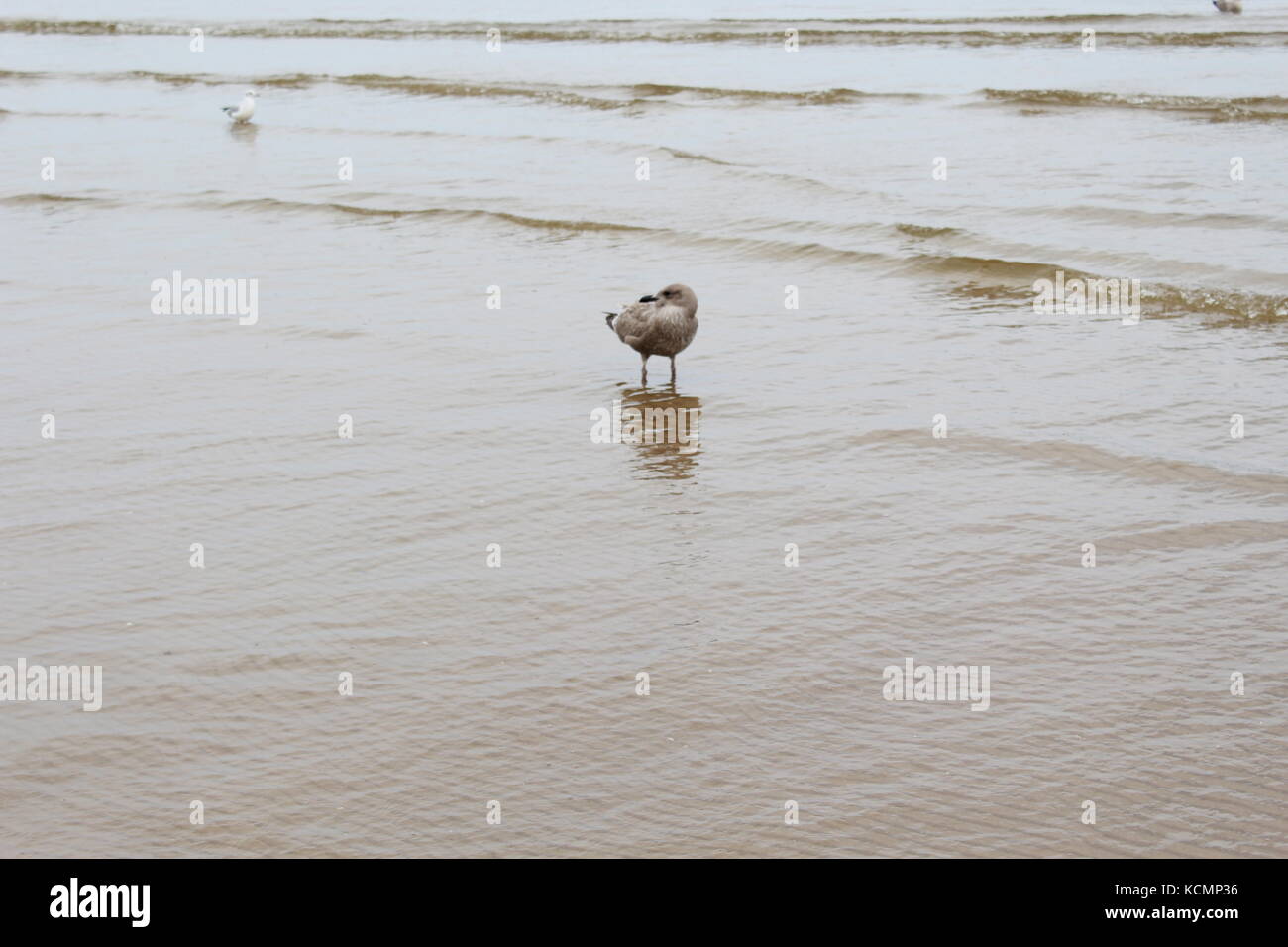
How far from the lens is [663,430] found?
1016cm

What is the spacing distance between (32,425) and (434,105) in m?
17.6

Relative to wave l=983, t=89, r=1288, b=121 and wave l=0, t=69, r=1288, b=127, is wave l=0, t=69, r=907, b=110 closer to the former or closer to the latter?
wave l=0, t=69, r=1288, b=127

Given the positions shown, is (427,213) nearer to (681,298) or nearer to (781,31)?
(681,298)

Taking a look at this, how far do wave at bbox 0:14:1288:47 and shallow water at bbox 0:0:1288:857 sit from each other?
447 inches

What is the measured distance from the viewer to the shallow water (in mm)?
5750

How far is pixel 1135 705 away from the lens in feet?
20.4

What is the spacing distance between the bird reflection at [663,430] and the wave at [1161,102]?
12.8 meters

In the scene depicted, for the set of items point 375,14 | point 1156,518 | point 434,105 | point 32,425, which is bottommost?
point 1156,518

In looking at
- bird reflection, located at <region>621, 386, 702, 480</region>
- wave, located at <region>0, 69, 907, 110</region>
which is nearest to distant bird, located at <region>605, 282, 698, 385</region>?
bird reflection, located at <region>621, 386, 702, 480</region>

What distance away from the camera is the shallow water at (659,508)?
18.9ft

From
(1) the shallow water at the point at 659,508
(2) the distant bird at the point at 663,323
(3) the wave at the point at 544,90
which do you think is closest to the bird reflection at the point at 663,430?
(1) the shallow water at the point at 659,508
